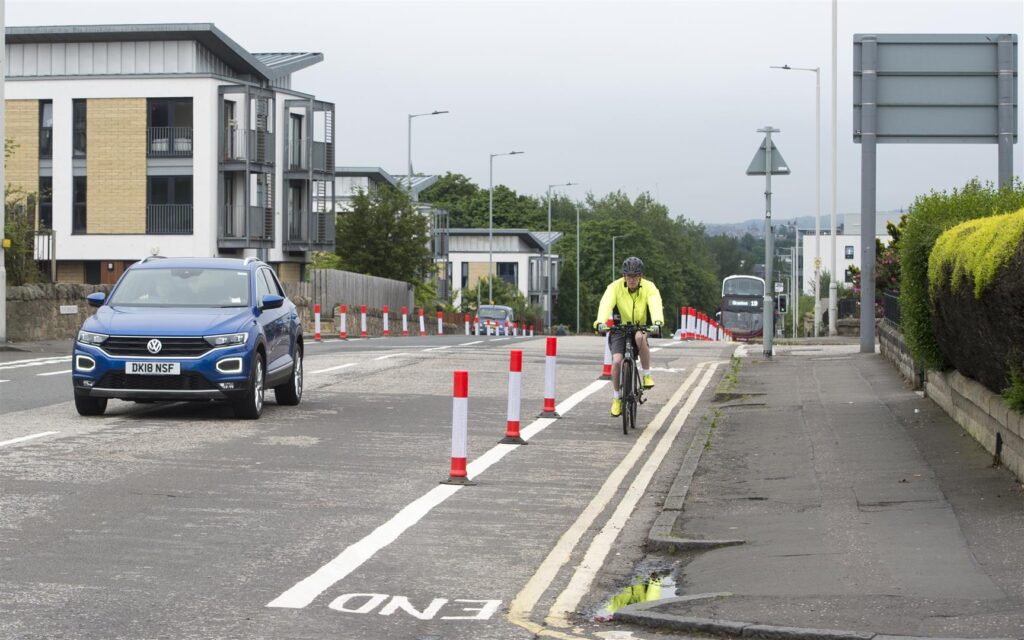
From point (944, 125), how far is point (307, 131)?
40369mm

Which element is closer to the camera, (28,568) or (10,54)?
(28,568)

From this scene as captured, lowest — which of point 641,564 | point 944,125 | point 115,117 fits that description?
point 641,564

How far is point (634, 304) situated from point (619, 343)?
456 mm

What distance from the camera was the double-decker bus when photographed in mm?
83250

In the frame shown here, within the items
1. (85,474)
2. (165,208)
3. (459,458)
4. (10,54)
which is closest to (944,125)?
(459,458)

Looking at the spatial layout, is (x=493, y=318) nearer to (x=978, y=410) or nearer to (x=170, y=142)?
(x=170, y=142)

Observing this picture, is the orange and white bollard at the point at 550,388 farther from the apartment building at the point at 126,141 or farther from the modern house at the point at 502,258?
the modern house at the point at 502,258

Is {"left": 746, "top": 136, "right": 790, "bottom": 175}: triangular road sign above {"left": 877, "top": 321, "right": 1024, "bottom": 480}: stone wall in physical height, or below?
above

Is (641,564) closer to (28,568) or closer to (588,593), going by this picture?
(588,593)

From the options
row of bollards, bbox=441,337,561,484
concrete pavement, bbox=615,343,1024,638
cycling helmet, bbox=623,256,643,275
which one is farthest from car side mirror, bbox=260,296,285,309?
concrete pavement, bbox=615,343,1024,638

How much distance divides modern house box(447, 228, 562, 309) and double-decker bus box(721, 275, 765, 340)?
33293 millimetres

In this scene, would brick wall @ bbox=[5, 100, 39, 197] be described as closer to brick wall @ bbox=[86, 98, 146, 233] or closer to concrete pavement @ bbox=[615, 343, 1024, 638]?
brick wall @ bbox=[86, 98, 146, 233]

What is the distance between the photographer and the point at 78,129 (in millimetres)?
54812

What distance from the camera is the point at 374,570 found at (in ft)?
26.0
